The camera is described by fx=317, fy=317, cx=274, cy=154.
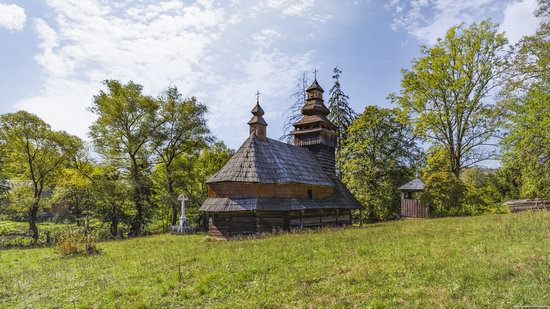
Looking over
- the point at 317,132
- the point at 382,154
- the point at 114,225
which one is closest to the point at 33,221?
the point at 114,225

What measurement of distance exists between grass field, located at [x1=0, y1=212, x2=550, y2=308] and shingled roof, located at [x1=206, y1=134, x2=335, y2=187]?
26.6ft

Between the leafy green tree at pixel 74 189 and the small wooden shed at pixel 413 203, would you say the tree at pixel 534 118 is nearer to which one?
the small wooden shed at pixel 413 203

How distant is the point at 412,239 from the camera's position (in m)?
12.0

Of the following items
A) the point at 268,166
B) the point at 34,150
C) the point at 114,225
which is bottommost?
the point at 114,225

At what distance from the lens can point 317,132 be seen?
93.4ft

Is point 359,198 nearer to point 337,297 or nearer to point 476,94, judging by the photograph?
point 476,94

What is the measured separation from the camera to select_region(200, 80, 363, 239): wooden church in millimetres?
19844

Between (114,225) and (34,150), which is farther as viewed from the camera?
(114,225)

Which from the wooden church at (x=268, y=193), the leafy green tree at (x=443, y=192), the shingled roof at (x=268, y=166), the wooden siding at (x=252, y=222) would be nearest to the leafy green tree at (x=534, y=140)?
the leafy green tree at (x=443, y=192)

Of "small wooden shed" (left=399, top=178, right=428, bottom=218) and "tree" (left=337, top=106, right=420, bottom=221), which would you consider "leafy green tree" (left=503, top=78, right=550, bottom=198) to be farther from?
"tree" (left=337, top=106, right=420, bottom=221)

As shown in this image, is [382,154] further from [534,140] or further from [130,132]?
[130,132]

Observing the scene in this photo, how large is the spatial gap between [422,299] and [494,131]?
2491 centimetres

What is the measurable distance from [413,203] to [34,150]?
Result: 105 feet

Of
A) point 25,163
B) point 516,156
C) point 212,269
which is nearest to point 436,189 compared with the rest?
point 516,156
